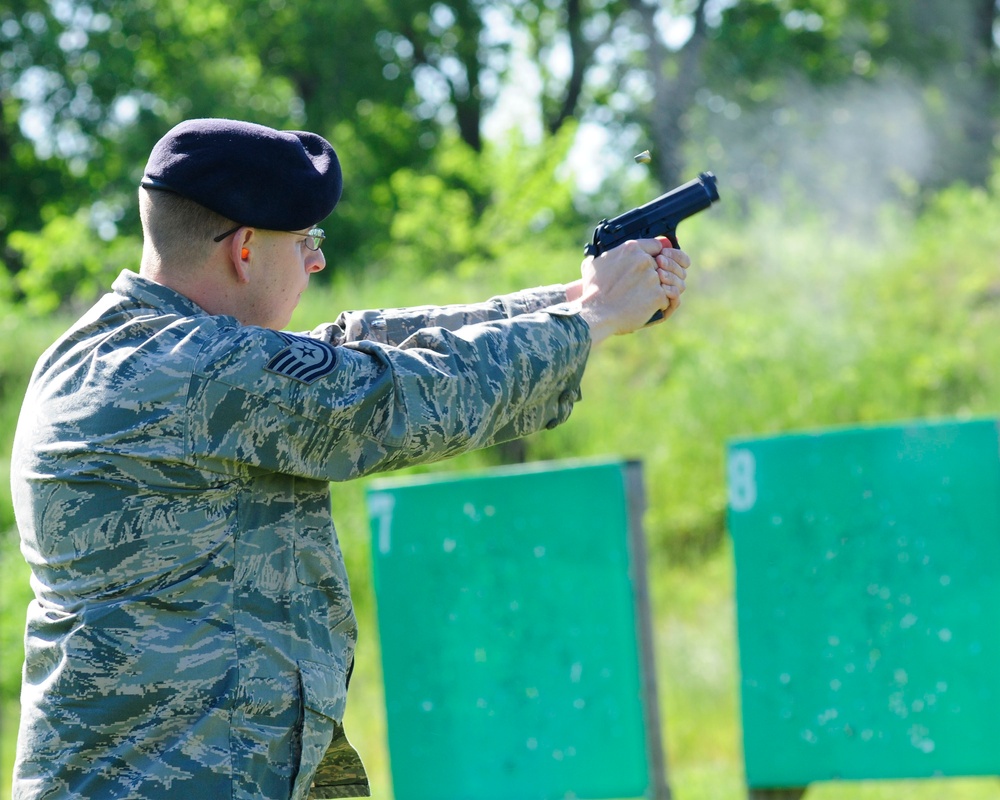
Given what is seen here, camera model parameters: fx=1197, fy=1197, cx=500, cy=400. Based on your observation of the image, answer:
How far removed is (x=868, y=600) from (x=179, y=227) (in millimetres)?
2998

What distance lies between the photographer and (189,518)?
1.92m

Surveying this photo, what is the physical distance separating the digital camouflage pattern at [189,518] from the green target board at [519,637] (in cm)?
247

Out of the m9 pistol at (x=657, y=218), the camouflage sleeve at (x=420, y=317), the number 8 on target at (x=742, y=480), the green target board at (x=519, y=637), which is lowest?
the green target board at (x=519, y=637)

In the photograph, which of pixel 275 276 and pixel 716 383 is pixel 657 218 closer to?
pixel 275 276

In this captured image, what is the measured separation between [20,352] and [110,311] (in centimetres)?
1078

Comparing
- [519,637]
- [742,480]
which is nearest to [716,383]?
[742,480]

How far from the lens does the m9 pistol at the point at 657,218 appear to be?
232 centimetres

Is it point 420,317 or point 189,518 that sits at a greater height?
point 420,317

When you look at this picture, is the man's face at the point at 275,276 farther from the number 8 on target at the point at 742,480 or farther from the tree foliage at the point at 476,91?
the tree foliage at the point at 476,91

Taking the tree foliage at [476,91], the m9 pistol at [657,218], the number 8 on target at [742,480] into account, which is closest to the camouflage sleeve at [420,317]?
the m9 pistol at [657,218]

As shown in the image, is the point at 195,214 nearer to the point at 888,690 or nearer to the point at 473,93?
the point at 888,690

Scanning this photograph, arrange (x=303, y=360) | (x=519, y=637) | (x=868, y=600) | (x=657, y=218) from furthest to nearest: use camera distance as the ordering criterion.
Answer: (x=519, y=637), (x=868, y=600), (x=657, y=218), (x=303, y=360)

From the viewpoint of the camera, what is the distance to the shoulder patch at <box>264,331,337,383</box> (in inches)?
74.2

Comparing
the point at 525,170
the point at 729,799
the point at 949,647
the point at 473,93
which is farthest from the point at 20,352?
the point at 473,93
